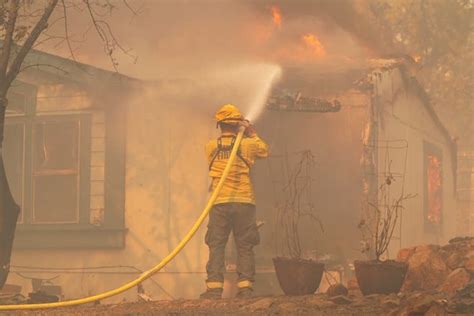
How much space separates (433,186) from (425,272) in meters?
10.5

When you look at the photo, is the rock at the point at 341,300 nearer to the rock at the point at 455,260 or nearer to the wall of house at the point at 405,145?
the rock at the point at 455,260

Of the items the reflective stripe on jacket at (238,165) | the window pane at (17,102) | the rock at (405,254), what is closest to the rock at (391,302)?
the rock at (405,254)

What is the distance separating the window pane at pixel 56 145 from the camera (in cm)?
1432

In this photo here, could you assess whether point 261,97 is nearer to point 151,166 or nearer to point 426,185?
point 151,166

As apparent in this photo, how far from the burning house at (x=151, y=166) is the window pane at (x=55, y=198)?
18 mm

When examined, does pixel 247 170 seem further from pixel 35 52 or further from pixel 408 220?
pixel 408 220

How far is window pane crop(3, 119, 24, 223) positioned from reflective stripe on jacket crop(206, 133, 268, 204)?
17.6 feet

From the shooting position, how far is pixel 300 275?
9.90 m

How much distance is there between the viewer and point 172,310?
8.84 metres

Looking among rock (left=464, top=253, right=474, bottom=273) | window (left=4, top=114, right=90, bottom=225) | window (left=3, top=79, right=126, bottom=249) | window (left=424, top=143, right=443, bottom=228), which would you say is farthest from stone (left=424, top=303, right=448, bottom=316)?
window (left=424, top=143, right=443, bottom=228)

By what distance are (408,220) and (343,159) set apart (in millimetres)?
3527

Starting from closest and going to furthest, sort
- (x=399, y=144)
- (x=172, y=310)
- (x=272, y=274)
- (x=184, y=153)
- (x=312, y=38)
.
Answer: (x=172, y=310) < (x=272, y=274) < (x=184, y=153) < (x=399, y=144) < (x=312, y=38)

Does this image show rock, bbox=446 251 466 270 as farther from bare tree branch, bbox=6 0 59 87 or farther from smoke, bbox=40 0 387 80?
bare tree branch, bbox=6 0 59 87

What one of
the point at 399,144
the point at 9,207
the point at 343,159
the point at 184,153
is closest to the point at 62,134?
the point at 184,153
